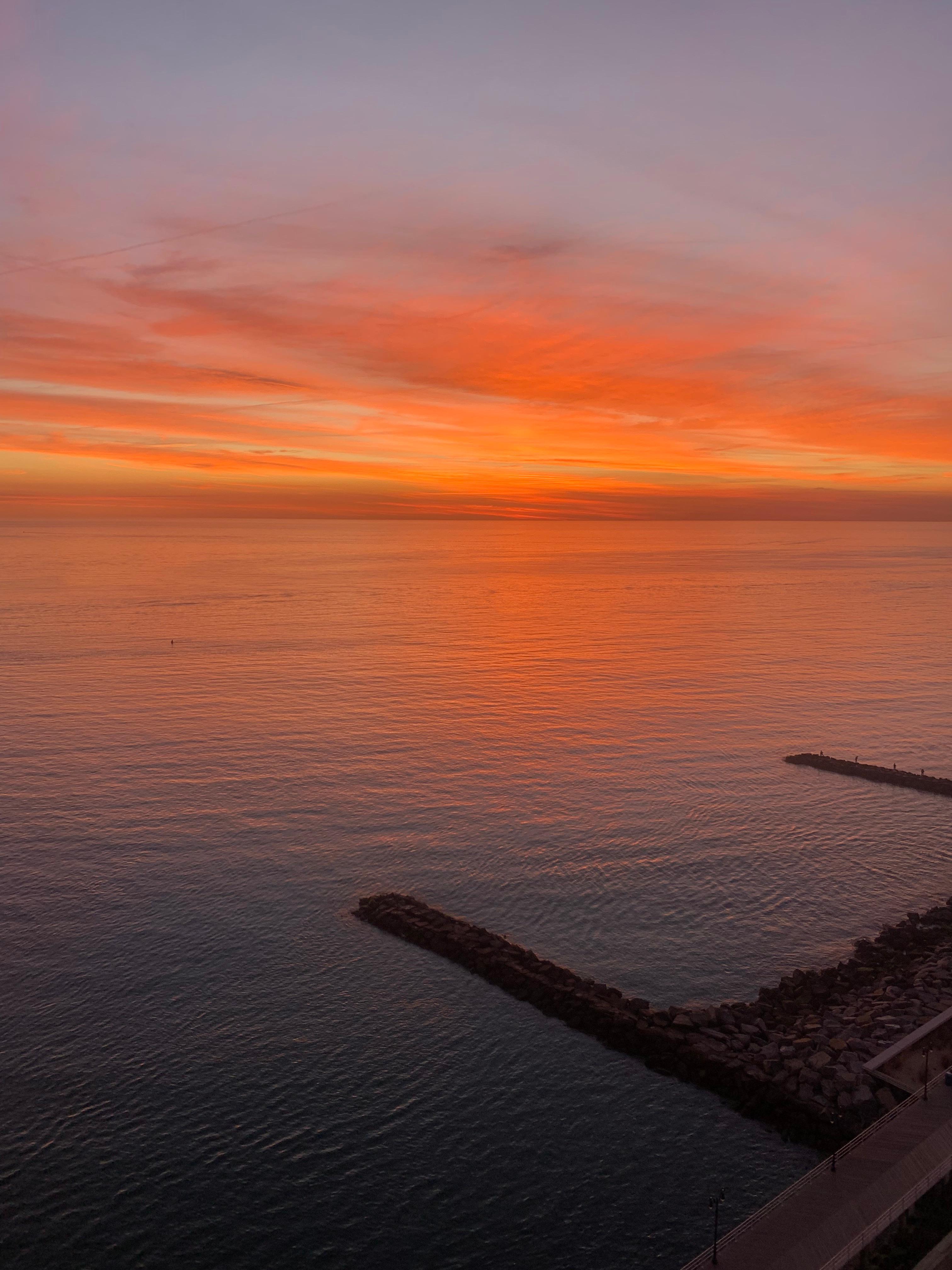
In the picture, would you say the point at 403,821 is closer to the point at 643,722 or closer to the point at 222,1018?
the point at 222,1018

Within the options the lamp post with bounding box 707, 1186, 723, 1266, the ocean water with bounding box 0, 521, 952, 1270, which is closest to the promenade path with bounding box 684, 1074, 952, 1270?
the lamp post with bounding box 707, 1186, 723, 1266

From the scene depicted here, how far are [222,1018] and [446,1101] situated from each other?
33.4 ft

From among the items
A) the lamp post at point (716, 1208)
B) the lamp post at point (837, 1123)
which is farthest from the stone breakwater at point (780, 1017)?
the lamp post at point (716, 1208)

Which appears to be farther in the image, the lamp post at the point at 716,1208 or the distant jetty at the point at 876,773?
the distant jetty at the point at 876,773

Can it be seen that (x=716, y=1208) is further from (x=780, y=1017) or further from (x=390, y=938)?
(x=390, y=938)

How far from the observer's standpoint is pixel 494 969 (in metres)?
39.4

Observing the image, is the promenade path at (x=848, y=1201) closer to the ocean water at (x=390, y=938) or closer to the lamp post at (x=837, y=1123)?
the lamp post at (x=837, y=1123)

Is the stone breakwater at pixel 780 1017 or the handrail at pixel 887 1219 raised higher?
the handrail at pixel 887 1219

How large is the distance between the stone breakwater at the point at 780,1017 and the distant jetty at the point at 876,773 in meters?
24.6

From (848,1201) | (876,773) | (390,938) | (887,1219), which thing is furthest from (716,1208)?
(876,773)

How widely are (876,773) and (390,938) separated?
44554 mm

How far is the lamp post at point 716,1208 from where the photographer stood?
22344 millimetres

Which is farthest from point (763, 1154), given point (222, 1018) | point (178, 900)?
point (178, 900)

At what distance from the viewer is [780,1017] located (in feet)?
117
